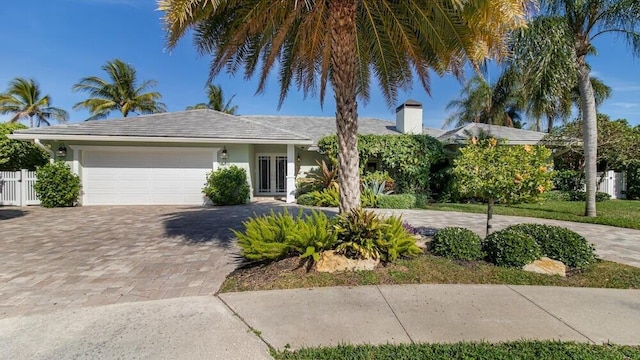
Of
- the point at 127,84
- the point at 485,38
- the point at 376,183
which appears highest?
the point at 127,84

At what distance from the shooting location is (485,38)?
5258 mm

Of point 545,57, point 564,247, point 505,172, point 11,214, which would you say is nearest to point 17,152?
point 11,214

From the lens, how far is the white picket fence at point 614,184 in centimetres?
1744

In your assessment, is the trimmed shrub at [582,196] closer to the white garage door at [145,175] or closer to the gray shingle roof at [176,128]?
the gray shingle roof at [176,128]

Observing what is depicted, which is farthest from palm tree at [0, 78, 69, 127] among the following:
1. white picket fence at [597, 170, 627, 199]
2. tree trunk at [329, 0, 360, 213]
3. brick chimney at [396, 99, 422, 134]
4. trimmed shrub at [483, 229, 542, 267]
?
white picket fence at [597, 170, 627, 199]

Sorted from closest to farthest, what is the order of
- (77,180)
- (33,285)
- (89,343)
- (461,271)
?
(89,343) → (33,285) → (461,271) → (77,180)

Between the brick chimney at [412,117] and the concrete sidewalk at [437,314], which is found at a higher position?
the brick chimney at [412,117]

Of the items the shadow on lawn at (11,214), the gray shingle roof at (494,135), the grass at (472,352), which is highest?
the gray shingle roof at (494,135)

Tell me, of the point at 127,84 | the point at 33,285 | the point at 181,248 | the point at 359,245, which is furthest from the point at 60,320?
the point at 127,84

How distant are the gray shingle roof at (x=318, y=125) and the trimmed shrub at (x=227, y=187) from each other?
19.8ft

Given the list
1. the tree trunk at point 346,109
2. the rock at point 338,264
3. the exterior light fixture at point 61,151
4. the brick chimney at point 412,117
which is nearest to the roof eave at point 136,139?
the exterior light fixture at point 61,151

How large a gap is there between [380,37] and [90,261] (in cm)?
753

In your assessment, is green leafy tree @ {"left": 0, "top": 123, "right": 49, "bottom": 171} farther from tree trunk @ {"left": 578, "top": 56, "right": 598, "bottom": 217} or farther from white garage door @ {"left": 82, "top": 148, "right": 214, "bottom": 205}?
tree trunk @ {"left": 578, "top": 56, "right": 598, "bottom": 217}

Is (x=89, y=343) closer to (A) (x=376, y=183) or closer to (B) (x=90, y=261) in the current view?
(B) (x=90, y=261)
